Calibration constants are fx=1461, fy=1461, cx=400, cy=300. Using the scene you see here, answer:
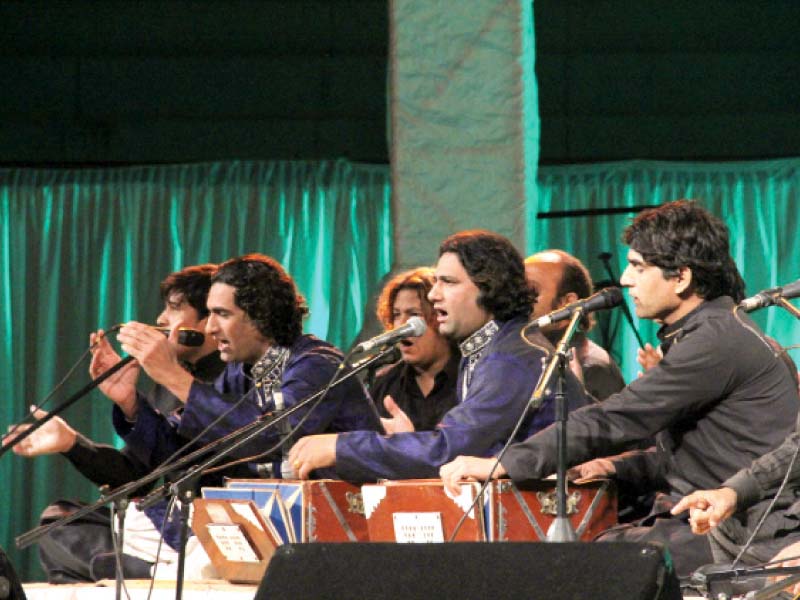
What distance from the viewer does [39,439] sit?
17.0 ft

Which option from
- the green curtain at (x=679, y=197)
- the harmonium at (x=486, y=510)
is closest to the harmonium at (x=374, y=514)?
the harmonium at (x=486, y=510)

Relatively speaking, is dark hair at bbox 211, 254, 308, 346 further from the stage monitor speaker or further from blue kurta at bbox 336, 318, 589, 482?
the stage monitor speaker

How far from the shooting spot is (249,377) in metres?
5.11

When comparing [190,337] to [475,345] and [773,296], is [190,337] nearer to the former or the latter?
[475,345]

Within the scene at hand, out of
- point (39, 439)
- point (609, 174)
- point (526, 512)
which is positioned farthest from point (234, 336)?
point (609, 174)

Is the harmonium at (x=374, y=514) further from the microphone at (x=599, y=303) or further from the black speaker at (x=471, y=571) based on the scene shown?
the black speaker at (x=471, y=571)

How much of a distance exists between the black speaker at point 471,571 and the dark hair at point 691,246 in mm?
1809

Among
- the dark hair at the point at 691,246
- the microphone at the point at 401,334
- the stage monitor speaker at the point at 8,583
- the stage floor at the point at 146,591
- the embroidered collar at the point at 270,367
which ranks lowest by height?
the stage floor at the point at 146,591

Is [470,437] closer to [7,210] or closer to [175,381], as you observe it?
[175,381]

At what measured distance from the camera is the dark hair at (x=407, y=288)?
17.4 feet

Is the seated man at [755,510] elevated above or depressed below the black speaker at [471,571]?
below

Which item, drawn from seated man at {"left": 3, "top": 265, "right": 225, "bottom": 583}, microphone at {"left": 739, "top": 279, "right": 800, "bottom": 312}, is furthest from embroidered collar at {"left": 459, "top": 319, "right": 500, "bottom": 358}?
microphone at {"left": 739, "top": 279, "right": 800, "bottom": 312}

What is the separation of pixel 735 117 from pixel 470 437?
442 centimetres

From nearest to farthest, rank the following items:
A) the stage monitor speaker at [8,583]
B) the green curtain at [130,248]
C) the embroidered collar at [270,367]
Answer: the stage monitor speaker at [8,583] < the embroidered collar at [270,367] < the green curtain at [130,248]
